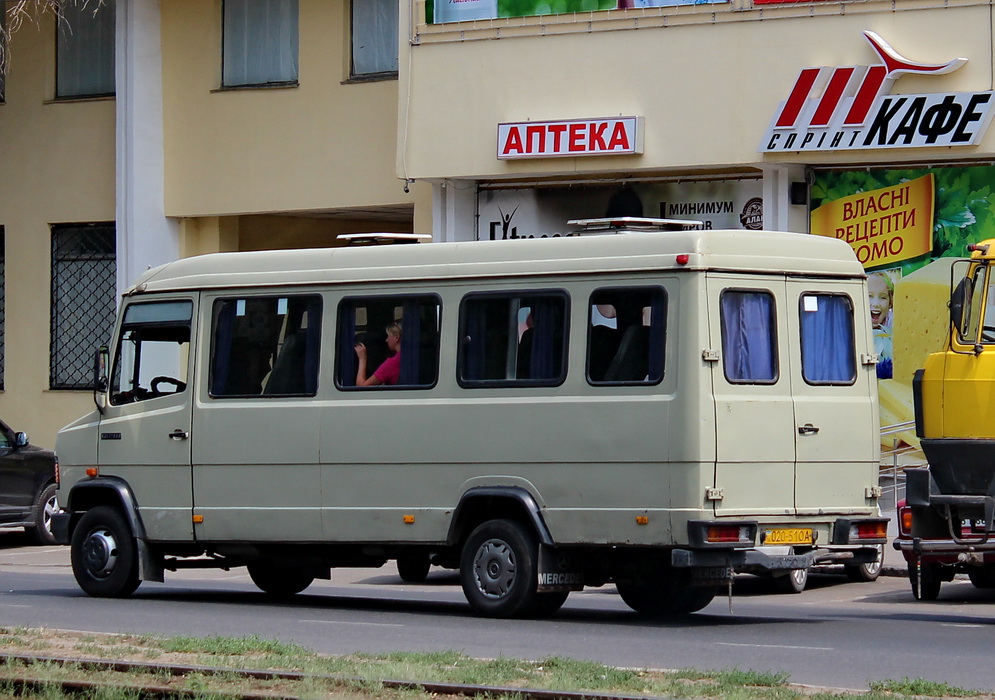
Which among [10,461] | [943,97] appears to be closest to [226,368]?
[10,461]

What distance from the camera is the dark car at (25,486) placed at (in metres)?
20.5

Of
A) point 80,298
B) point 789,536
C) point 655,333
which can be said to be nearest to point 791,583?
point 789,536

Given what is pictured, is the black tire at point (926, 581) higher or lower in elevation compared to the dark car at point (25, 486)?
lower

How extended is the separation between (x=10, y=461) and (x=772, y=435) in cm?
1137

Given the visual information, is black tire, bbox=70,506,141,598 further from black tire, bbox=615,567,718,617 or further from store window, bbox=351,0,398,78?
store window, bbox=351,0,398,78

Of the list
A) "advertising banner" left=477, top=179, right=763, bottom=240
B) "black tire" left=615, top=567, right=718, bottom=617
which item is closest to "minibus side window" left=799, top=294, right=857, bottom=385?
"black tire" left=615, top=567, right=718, bottom=617

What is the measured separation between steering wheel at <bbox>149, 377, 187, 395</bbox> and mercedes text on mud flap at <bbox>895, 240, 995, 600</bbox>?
5.61 meters

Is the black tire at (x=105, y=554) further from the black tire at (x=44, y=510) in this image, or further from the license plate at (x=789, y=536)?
the black tire at (x=44, y=510)

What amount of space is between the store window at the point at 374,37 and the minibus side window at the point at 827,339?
473 inches

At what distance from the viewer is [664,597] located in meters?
13.2

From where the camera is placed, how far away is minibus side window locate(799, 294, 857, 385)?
12.3 m

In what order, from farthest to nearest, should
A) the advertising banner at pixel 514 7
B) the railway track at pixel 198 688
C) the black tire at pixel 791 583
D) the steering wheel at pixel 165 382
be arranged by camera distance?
1. the advertising banner at pixel 514 7
2. the black tire at pixel 791 583
3. the steering wheel at pixel 165 382
4. the railway track at pixel 198 688

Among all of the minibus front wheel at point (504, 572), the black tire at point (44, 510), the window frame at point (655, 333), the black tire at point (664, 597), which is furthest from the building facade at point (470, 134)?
the minibus front wheel at point (504, 572)

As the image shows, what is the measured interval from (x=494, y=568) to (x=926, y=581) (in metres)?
4.02
